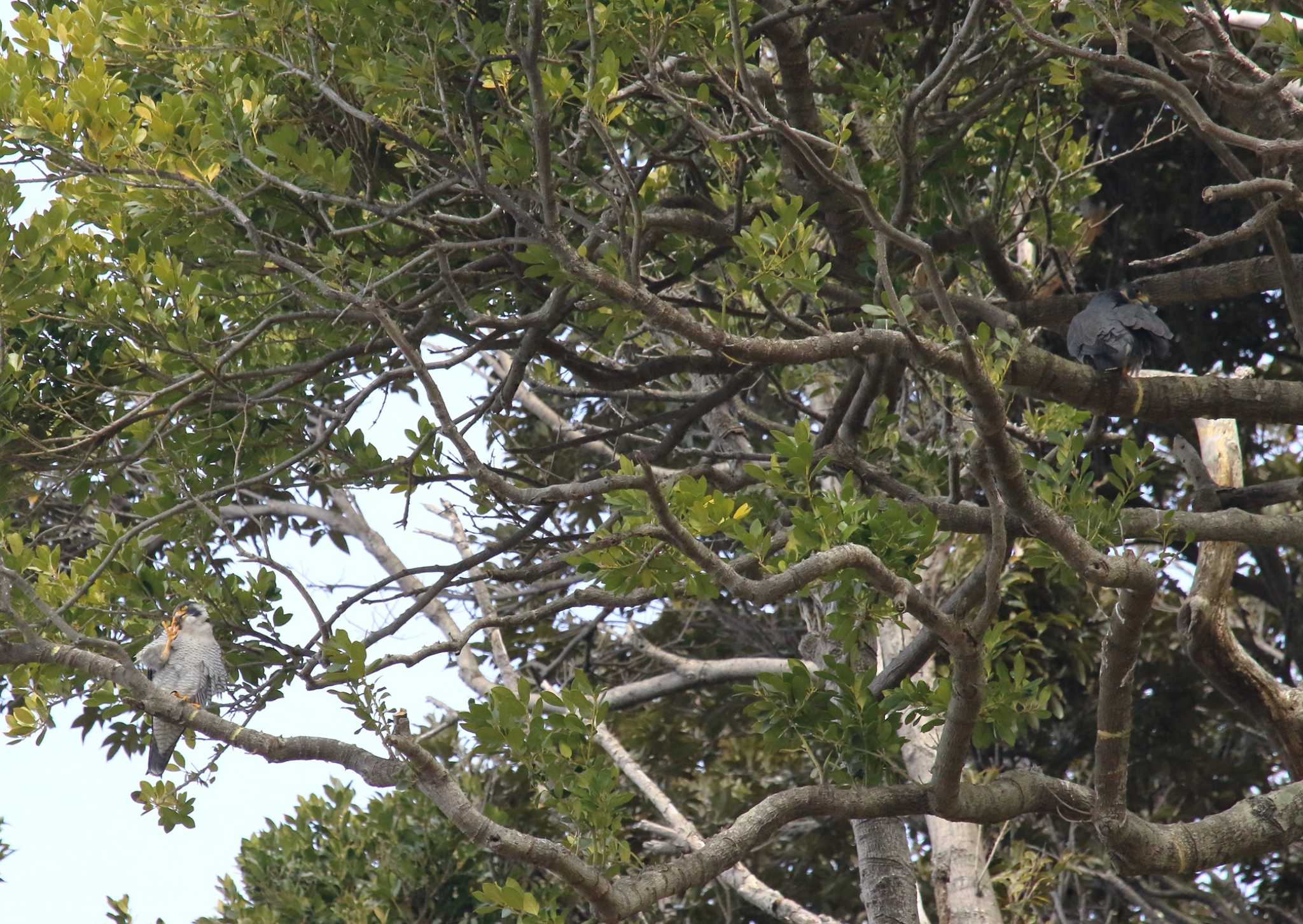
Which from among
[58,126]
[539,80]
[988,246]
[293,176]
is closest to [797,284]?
[539,80]

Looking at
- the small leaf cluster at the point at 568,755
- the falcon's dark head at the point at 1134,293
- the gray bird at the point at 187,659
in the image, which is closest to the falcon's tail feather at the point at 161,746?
the gray bird at the point at 187,659

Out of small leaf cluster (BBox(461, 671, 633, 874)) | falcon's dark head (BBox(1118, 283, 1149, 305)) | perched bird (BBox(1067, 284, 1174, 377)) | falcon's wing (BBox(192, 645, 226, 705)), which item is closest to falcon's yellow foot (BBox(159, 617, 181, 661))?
falcon's wing (BBox(192, 645, 226, 705))

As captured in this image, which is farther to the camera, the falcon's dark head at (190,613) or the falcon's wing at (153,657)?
the falcon's wing at (153,657)

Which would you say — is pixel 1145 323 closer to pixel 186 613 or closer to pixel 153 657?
pixel 186 613

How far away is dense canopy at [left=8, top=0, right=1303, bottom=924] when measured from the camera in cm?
366

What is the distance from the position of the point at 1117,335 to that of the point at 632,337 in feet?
7.57

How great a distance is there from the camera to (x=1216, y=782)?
28.7ft

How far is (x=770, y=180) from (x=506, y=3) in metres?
1.22

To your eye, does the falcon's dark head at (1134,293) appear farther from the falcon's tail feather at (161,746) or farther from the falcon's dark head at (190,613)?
the falcon's tail feather at (161,746)

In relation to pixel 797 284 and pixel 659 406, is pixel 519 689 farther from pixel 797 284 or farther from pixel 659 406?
pixel 659 406

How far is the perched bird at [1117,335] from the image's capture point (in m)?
4.49

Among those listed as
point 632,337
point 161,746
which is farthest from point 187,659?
point 632,337

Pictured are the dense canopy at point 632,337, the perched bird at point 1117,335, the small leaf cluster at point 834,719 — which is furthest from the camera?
the perched bird at point 1117,335

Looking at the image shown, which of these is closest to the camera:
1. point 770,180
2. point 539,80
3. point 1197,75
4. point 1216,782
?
point 539,80
